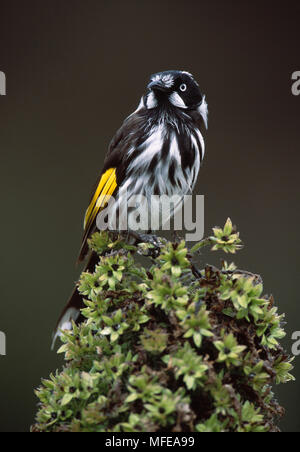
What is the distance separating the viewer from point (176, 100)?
60.1 inches

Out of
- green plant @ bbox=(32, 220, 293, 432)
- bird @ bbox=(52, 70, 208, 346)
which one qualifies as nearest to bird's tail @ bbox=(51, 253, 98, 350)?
bird @ bbox=(52, 70, 208, 346)

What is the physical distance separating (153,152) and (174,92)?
190 mm

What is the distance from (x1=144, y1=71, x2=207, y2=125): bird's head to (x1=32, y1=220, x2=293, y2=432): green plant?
64cm

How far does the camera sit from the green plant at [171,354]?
0.81 metres

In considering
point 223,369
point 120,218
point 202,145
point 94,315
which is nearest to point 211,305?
point 223,369

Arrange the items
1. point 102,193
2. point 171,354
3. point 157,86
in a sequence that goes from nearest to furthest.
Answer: point 171,354 < point 157,86 < point 102,193

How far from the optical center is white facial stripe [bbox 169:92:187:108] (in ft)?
4.97

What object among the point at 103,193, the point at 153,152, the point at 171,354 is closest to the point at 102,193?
the point at 103,193

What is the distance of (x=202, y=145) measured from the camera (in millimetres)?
1613

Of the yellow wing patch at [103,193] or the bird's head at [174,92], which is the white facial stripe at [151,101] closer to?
the bird's head at [174,92]

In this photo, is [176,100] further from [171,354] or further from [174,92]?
[171,354]

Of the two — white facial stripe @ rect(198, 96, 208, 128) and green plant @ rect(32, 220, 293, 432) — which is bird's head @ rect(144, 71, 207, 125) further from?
green plant @ rect(32, 220, 293, 432)

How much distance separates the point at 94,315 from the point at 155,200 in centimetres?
→ 65
